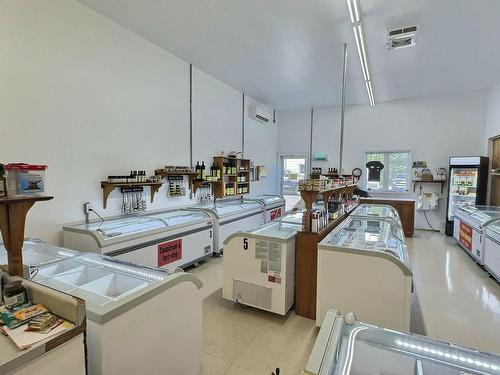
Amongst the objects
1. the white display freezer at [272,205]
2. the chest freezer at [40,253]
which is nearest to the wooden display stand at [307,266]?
the chest freezer at [40,253]

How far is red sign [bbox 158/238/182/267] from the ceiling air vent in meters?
4.25

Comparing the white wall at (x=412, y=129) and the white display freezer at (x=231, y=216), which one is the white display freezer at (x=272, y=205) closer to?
the white display freezer at (x=231, y=216)

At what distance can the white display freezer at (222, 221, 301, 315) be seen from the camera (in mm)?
2908

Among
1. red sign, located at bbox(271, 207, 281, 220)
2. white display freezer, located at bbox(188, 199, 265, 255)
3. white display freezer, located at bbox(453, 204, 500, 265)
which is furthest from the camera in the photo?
red sign, located at bbox(271, 207, 281, 220)

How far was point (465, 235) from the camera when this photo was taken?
5.41 metres

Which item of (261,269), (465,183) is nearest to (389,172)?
(465,183)

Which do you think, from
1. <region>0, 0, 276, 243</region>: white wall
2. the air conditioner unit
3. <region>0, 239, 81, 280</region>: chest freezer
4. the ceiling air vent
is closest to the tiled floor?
<region>0, 239, 81, 280</region>: chest freezer

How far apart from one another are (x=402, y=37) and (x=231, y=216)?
3940 millimetres

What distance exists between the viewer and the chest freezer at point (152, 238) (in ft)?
10.2

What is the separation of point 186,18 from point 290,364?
4215 millimetres

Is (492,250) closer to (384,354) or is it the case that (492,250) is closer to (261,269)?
(261,269)

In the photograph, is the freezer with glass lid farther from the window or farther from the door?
the door

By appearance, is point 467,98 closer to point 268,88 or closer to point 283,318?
point 268,88

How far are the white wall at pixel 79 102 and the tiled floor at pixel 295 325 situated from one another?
2.05m
